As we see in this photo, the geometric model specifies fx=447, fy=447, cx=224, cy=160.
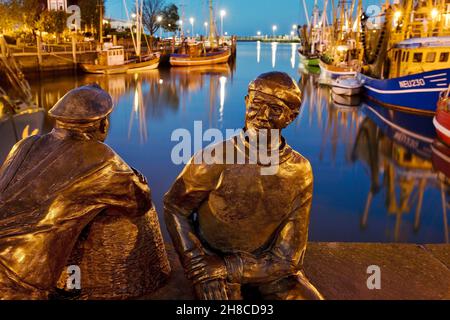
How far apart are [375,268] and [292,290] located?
4.87ft

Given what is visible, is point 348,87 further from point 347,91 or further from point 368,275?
point 368,275

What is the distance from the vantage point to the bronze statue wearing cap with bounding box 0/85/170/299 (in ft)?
7.20

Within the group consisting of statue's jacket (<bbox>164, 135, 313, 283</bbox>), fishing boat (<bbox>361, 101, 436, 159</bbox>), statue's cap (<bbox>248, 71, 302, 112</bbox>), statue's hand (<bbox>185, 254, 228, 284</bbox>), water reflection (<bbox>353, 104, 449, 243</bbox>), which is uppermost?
statue's cap (<bbox>248, 71, 302, 112</bbox>)

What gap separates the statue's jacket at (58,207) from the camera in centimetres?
219

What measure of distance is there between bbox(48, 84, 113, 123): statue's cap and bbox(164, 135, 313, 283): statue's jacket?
56 centimetres

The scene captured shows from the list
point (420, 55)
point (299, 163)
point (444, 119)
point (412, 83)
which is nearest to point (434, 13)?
point (420, 55)

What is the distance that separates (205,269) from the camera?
2.28 m

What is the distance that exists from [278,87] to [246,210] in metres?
0.66

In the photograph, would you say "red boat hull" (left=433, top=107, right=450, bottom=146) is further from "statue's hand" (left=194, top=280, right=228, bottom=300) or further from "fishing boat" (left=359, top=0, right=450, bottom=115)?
"statue's hand" (left=194, top=280, right=228, bottom=300)

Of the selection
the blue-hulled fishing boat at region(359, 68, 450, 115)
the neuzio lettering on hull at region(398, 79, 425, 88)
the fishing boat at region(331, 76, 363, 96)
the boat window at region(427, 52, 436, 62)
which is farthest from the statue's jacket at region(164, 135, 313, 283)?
the fishing boat at region(331, 76, 363, 96)

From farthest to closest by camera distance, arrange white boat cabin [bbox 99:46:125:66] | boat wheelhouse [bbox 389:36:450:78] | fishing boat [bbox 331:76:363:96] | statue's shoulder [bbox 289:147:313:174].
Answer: white boat cabin [bbox 99:46:125:66], fishing boat [bbox 331:76:363:96], boat wheelhouse [bbox 389:36:450:78], statue's shoulder [bbox 289:147:313:174]
